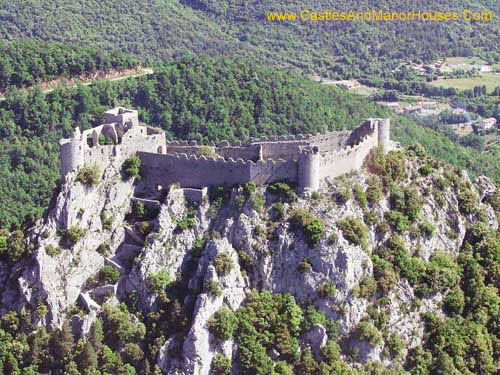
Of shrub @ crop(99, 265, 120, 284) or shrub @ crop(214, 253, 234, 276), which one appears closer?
shrub @ crop(214, 253, 234, 276)

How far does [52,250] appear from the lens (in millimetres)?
69562

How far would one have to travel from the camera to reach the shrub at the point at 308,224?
68.1 metres

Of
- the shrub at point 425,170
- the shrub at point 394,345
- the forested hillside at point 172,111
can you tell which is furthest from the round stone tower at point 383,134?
the forested hillside at point 172,111

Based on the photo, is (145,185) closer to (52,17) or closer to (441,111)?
(441,111)

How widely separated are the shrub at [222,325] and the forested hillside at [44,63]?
57.6 meters

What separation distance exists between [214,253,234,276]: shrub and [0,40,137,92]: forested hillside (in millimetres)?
55802

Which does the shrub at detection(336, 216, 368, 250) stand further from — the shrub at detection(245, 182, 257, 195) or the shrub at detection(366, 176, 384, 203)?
the shrub at detection(245, 182, 257, 195)

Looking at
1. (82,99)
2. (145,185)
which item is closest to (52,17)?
(82,99)

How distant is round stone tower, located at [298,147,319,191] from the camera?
69.7m

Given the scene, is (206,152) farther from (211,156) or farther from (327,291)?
(327,291)

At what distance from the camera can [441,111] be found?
15688cm

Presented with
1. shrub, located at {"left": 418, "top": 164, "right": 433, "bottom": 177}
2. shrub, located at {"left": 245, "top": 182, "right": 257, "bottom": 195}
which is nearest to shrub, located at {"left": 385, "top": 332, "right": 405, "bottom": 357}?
shrub, located at {"left": 245, "top": 182, "right": 257, "bottom": 195}

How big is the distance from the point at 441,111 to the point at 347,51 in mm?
43027

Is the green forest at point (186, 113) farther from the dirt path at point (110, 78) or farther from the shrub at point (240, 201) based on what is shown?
the shrub at point (240, 201)
